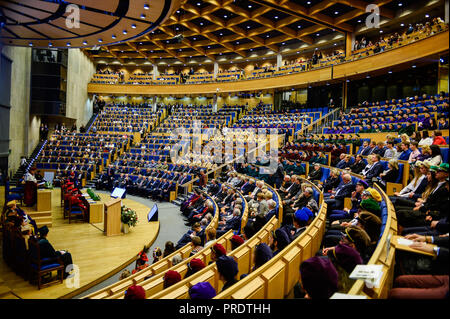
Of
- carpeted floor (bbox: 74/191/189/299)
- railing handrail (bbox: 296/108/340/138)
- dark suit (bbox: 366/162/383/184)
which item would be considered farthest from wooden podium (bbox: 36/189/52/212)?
railing handrail (bbox: 296/108/340/138)

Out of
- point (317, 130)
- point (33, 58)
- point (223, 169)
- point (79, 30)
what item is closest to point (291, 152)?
point (223, 169)

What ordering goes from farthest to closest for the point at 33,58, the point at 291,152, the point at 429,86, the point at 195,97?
1. the point at 195,97
2. the point at 33,58
3. the point at 429,86
4. the point at 291,152

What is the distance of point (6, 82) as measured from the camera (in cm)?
1200

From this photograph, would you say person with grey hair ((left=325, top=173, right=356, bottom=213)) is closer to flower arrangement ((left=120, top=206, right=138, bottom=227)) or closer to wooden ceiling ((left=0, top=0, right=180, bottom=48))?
flower arrangement ((left=120, top=206, right=138, bottom=227))

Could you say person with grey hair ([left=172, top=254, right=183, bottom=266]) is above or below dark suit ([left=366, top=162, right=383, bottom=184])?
below

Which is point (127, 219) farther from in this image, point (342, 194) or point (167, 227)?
point (342, 194)

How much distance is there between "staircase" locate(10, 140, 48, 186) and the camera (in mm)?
12902

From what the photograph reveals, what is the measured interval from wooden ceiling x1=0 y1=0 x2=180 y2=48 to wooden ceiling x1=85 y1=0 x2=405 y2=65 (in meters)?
6.69

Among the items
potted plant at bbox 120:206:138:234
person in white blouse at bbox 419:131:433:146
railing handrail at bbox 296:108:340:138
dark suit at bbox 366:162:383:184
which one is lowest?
potted plant at bbox 120:206:138:234

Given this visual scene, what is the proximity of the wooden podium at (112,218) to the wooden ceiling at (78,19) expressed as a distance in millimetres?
4448

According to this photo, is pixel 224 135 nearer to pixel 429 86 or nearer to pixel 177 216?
pixel 177 216

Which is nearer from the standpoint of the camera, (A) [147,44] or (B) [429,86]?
(B) [429,86]

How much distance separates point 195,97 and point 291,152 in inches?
612

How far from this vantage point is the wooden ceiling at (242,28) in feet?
44.6
